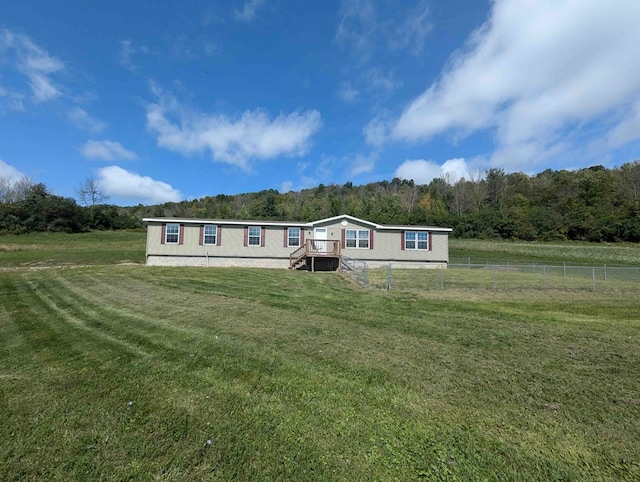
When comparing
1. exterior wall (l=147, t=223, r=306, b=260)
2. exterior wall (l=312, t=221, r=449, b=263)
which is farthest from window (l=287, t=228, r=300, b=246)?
exterior wall (l=312, t=221, r=449, b=263)

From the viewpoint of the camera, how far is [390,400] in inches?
131

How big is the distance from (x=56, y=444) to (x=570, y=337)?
23.7ft

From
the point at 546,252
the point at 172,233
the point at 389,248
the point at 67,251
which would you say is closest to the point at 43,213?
the point at 67,251

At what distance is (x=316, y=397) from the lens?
11.1 ft

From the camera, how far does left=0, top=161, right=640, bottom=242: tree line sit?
143ft

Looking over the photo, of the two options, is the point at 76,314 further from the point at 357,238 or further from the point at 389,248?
the point at 389,248

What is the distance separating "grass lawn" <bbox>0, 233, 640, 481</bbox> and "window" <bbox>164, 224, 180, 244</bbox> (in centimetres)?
1384

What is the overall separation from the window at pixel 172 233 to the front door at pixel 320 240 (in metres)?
8.79

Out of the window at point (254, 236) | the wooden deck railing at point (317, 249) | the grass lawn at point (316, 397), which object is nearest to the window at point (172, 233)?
the window at point (254, 236)

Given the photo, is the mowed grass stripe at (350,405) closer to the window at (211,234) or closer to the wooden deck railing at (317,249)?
the wooden deck railing at (317,249)

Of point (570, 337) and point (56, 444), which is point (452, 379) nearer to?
point (570, 337)

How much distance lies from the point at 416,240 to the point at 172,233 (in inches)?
644

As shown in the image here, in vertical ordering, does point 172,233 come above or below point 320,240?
above

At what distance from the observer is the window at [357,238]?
71.7 ft
